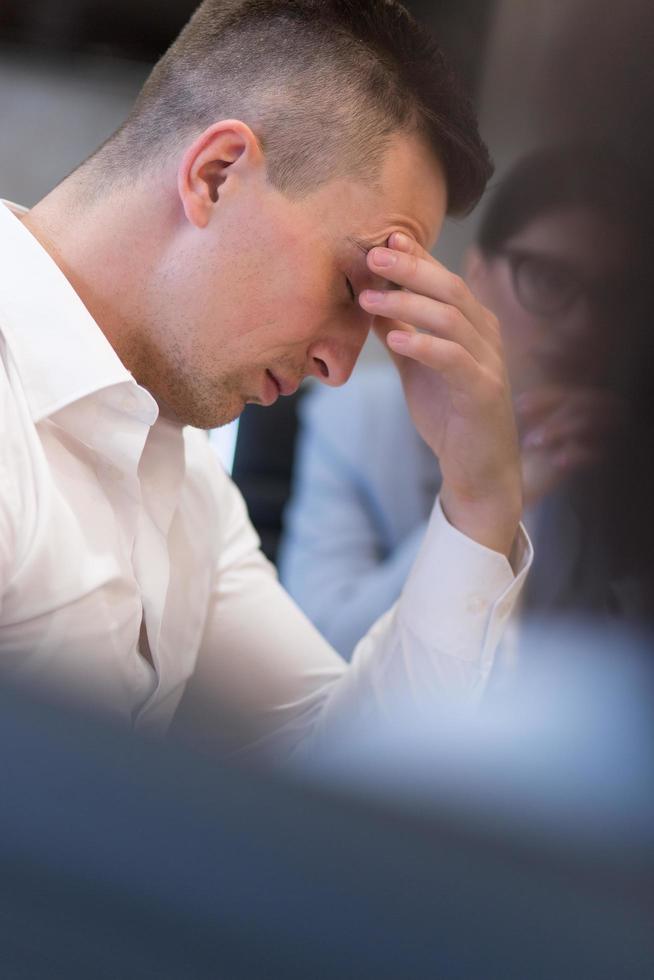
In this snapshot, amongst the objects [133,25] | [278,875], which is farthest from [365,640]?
[278,875]

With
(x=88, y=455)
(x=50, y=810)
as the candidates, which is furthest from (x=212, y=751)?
(x=88, y=455)

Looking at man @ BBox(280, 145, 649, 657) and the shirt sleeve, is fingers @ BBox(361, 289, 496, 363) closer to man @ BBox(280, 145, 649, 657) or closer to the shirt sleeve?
man @ BBox(280, 145, 649, 657)

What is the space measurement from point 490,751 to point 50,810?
0.37 feet

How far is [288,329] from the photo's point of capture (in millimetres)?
679

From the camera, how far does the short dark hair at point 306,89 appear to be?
2.14 feet

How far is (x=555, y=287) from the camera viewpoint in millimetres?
484

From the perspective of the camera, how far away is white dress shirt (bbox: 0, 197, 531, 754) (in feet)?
1.88

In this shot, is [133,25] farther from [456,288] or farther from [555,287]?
[555,287]

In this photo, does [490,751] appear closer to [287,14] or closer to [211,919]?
[211,919]

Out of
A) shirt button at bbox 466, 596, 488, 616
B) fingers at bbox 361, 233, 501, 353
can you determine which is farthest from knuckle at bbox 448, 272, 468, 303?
shirt button at bbox 466, 596, 488, 616

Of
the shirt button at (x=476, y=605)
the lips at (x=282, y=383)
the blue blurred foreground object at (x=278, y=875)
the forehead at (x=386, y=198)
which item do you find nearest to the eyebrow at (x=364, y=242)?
the forehead at (x=386, y=198)

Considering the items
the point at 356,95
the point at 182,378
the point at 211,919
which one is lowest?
the point at 211,919

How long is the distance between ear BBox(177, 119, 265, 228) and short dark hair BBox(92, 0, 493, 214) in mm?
16

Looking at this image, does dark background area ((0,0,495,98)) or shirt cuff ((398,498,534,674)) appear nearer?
dark background area ((0,0,495,98))
